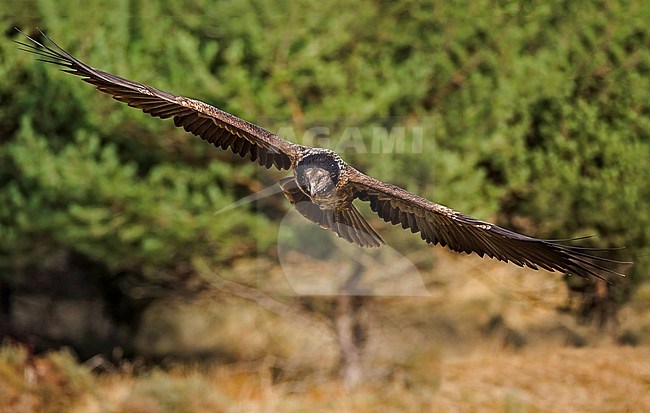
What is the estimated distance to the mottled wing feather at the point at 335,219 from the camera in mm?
6668

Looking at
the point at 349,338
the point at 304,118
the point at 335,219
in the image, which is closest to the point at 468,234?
the point at 335,219

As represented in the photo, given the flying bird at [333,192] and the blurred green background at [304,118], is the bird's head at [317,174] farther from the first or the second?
the blurred green background at [304,118]

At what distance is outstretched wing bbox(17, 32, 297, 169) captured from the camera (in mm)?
6355

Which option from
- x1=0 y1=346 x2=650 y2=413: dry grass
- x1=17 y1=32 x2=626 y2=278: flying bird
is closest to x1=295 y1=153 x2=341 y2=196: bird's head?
x1=17 y1=32 x2=626 y2=278: flying bird

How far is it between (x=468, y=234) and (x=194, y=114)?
6.45 feet

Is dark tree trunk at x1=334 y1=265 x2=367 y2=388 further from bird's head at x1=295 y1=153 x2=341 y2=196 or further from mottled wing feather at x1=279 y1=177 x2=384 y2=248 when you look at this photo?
bird's head at x1=295 y1=153 x2=341 y2=196

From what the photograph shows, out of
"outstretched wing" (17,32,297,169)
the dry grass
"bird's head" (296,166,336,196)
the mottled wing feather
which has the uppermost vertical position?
"outstretched wing" (17,32,297,169)

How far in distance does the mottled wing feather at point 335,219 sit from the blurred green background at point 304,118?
181 inches

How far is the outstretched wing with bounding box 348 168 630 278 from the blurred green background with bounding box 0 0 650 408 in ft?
14.6

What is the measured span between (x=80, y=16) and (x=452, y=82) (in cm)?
450

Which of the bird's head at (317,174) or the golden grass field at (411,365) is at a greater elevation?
the bird's head at (317,174)

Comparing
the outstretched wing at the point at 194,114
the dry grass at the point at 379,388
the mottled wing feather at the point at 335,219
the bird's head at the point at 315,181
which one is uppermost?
the outstretched wing at the point at 194,114

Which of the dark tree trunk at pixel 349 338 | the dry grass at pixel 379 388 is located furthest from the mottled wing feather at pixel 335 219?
the dark tree trunk at pixel 349 338

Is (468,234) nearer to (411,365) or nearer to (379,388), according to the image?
(411,365)
